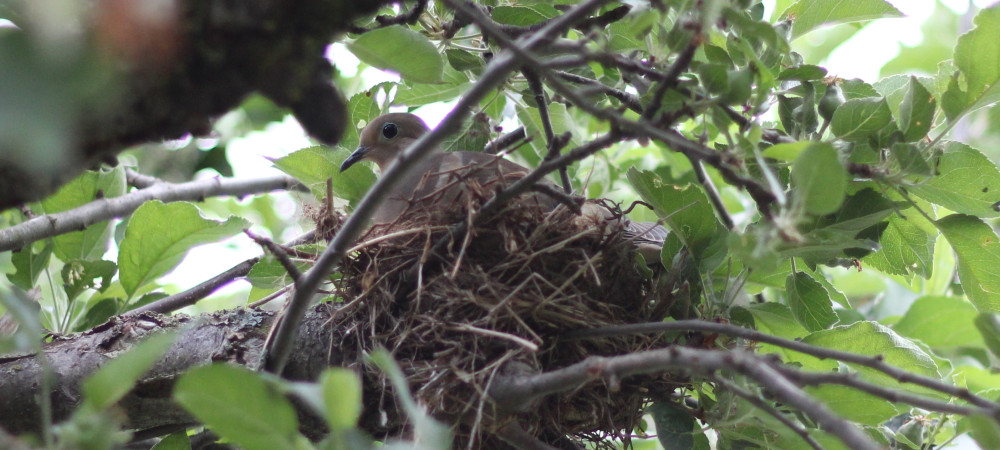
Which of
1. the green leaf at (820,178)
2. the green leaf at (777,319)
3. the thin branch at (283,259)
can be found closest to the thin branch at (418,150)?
the thin branch at (283,259)

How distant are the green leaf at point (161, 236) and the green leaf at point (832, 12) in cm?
201

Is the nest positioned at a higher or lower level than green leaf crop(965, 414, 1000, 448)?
higher

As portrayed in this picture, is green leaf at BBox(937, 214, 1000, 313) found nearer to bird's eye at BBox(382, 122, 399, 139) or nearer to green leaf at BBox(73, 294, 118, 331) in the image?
bird's eye at BBox(382, 122, 399, 139)

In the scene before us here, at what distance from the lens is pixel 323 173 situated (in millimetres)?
2840

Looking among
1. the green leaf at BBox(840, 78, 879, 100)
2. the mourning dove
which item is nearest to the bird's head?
the mourning dove

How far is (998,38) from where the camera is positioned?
2104 mm

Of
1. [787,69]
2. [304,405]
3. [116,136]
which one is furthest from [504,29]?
[116,136]

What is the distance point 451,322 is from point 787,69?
1.21 m

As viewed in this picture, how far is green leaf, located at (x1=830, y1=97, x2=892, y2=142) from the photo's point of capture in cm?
208

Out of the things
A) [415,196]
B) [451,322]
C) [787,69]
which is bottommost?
[451,322]

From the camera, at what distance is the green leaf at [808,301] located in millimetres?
2509

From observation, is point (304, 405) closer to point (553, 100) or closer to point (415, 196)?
point (415, 196)

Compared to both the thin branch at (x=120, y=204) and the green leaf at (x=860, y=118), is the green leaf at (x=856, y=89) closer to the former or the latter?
the green leaf at (x=860, y=118)

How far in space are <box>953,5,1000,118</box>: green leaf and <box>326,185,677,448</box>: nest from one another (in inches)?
41.1
